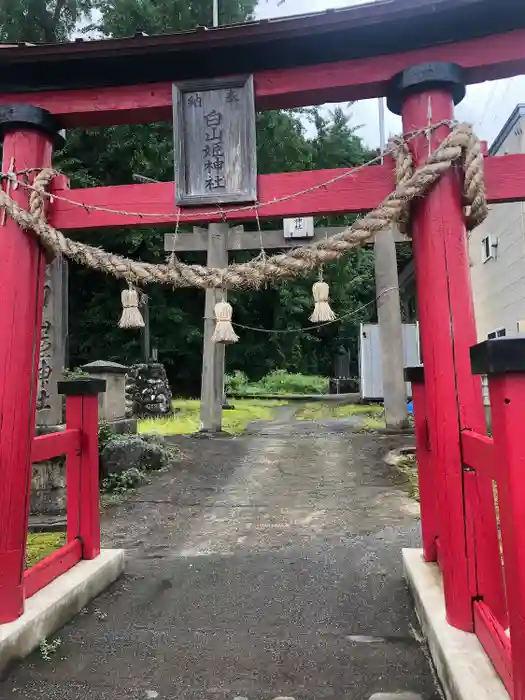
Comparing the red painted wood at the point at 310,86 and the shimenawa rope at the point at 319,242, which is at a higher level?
the red painted wood at the point at 310,86

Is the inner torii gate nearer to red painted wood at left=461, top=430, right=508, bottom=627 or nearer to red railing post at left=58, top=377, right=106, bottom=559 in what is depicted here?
red railing post at left=58, top=377, right=106, bottom=559

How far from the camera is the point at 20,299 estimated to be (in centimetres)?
310

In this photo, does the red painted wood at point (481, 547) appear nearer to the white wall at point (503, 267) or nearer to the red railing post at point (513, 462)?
the red railing post at point (513, 462)

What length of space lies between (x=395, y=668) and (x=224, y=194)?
8.72 feet

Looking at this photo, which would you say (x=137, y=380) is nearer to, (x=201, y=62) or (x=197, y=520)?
(x=197, y=520)

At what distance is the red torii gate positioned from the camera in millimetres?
2715

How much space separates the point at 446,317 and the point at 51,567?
281 centimetres

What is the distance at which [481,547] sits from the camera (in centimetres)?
261

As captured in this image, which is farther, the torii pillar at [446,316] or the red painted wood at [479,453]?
the torii pillar at [446,316]

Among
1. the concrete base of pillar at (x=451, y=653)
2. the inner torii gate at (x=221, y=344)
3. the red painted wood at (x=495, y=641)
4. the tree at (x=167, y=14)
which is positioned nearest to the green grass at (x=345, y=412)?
the inner torii gate at (x=221, y=344)

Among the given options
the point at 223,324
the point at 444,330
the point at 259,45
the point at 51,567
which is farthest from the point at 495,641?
the point at 259,45

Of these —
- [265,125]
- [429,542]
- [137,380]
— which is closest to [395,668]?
[429,542]

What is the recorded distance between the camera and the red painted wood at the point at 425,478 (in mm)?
3693

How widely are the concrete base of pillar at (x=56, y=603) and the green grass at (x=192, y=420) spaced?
5912 millimetres
